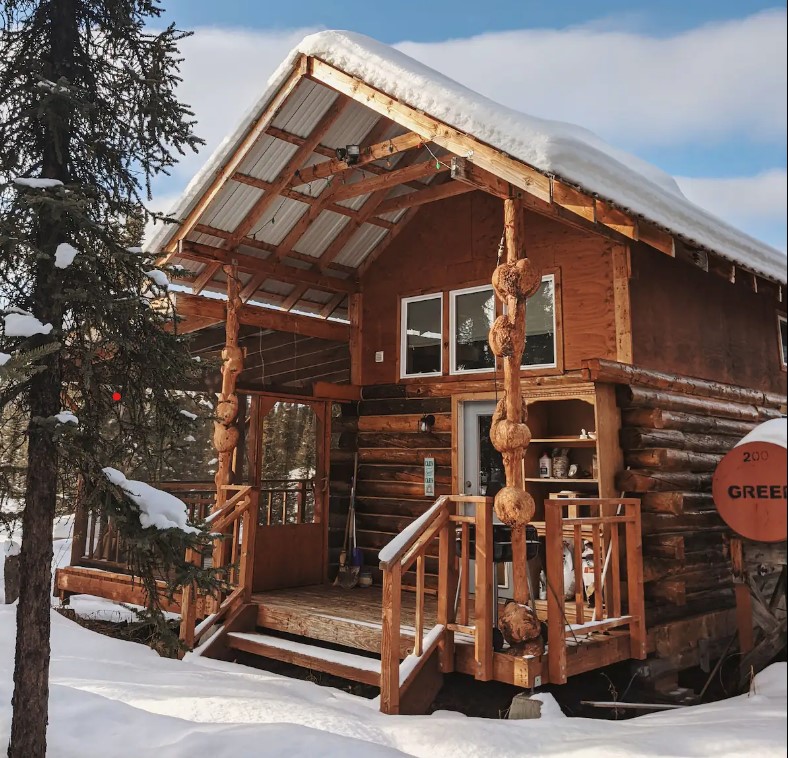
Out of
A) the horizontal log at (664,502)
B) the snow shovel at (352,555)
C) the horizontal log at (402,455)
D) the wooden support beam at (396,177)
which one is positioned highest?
the wooden support beam at (396,177)

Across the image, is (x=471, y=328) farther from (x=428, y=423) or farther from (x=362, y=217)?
(x=362, y=217)

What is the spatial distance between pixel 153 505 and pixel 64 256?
154 cm

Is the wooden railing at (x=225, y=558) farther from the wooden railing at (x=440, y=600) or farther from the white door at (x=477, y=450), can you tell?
the white door at (x=477, y=450)

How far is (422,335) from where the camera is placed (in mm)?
9969

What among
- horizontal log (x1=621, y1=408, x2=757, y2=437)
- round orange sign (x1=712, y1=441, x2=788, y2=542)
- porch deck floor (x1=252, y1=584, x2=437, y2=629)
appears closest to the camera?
round orange sign (x1=712, y1=441, x2=788, y2=542)

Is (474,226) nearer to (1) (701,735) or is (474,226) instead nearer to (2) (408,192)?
(2) (408,192)

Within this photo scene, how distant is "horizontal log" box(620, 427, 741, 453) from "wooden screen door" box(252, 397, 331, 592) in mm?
4294

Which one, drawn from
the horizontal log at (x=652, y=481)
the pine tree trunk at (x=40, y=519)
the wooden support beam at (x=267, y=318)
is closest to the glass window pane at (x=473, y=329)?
the wooden support beam at (x=267, y=318)

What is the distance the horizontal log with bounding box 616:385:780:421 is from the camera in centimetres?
781

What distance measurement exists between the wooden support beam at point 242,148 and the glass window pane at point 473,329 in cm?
326

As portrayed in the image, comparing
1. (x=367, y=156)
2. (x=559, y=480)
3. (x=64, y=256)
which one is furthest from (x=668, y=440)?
(x=64, y=256)

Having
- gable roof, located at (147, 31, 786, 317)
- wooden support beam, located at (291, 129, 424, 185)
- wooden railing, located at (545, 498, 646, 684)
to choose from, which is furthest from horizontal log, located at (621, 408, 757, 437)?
wooden support beam, located at (291, 129, 424, 185)

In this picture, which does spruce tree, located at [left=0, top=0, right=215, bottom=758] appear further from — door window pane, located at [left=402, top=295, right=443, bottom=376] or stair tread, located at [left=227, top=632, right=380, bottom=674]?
door window pane, located at [left=402, top=295, right=443, bottom=376]

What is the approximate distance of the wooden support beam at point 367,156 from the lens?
717 cm
